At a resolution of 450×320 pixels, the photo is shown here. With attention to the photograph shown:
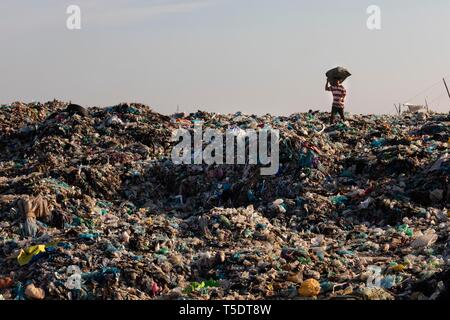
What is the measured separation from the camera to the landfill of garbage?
7410 millimetres

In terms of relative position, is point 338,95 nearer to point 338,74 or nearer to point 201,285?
point 338,74

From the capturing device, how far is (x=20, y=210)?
970 centimetres

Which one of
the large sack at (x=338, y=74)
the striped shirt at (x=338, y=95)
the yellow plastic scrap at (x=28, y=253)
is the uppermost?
the large sack at (x=338, y=74)

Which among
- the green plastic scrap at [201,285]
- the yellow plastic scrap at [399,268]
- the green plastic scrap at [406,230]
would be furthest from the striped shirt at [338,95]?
the green plastic scrap at [201,285]

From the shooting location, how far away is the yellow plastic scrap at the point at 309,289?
7090 millimetres

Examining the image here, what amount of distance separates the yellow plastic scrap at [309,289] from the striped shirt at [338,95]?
25.6ft

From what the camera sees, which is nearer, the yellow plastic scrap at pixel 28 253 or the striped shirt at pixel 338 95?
the yellow plastic scrap at pixel 28 253

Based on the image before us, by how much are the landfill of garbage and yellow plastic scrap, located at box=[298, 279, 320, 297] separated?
11 millimetres

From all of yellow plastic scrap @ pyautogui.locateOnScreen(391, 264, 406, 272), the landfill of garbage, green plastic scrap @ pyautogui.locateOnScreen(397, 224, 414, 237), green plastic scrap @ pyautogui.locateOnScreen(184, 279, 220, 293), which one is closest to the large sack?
the landfill of garbage

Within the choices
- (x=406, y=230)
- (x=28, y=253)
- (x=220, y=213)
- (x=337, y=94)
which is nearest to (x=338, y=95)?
(x=337, y=94)

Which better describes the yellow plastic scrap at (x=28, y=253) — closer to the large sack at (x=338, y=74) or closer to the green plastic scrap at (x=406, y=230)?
the green plastic scrap at (x=406, y=230)

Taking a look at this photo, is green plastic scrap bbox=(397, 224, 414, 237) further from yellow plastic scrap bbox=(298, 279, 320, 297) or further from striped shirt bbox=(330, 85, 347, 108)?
striped shirt bbox=(330, 85, 347, 108)
